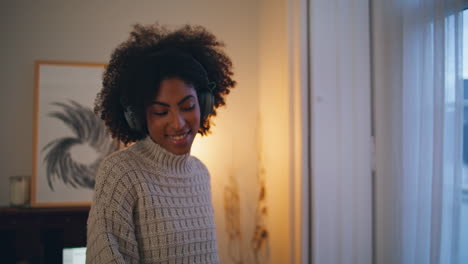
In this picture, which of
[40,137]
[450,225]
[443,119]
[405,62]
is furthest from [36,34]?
[450,225]

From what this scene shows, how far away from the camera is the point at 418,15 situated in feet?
3.65

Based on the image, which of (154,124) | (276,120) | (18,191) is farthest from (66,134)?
(154,124)

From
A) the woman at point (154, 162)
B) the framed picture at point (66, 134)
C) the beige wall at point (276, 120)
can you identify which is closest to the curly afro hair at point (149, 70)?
the woman at point (154, 162)

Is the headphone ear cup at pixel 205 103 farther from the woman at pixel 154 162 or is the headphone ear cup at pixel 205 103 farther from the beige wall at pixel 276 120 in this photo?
the beige wall at pixel 276 120

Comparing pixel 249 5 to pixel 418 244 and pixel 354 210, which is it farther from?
pixel 418 244

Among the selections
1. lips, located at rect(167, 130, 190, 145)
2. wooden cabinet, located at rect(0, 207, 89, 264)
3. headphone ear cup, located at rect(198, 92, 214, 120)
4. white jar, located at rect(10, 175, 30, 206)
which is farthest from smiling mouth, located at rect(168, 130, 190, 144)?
white jar, located at rect(10, 175, 30, 206)

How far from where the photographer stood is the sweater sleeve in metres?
0.64

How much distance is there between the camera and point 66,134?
1862 millimetres

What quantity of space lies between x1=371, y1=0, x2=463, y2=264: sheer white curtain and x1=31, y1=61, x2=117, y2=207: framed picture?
5.04ft

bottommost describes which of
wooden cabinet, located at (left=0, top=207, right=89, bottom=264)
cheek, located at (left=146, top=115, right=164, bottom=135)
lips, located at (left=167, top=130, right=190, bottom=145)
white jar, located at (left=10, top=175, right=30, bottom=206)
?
wooden cabinet, located at (left=0, top=207, right=89, bottom=264)

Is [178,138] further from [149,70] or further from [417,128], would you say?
[417,128]

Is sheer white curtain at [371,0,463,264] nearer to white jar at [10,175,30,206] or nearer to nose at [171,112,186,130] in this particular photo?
nose at [171,112,186,130]

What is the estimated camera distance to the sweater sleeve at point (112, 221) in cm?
64

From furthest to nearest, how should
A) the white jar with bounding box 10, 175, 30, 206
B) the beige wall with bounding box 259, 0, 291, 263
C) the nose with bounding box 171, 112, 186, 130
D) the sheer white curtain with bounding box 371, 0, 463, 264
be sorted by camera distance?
the white jar with bounding box 10, 175, 30, 206
the beige wall with bounding box 259, 0, 291, 263
the sheer white curtain with bounding box 371, 0, 463, 264
the nose with bounding box 171, 112, 186, 130
